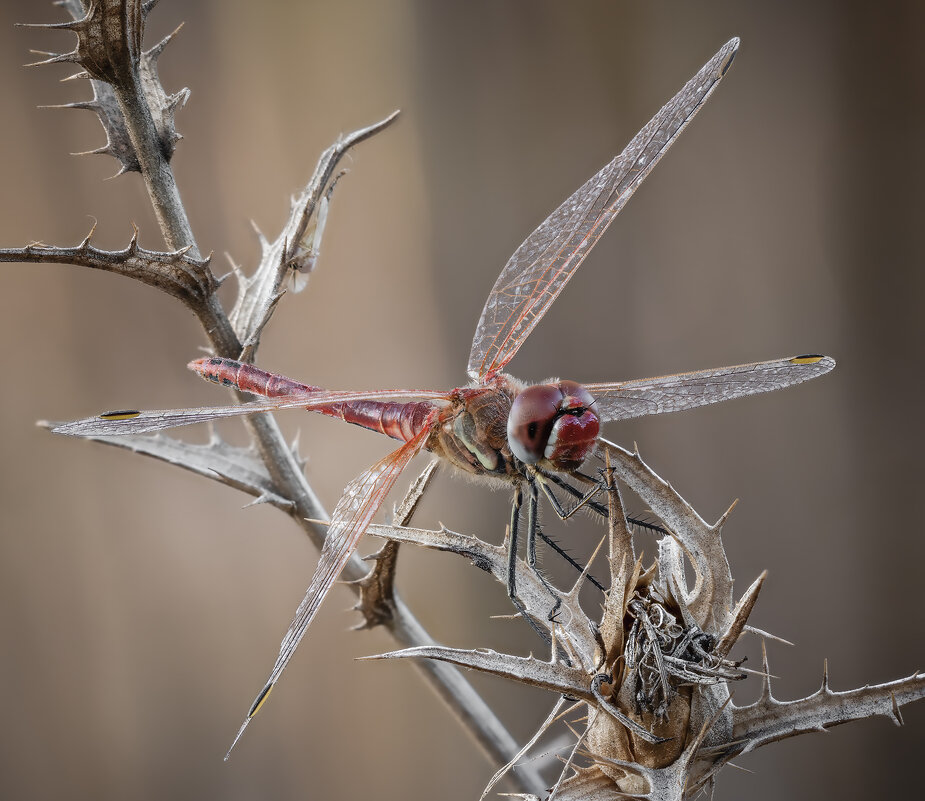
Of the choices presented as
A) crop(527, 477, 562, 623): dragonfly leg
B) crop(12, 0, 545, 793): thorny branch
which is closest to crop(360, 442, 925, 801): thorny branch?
crop(527, 477, 562, 623): dragonfly leg

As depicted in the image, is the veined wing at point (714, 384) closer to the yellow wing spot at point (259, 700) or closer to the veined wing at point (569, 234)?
the veined wing at point (569, 234)

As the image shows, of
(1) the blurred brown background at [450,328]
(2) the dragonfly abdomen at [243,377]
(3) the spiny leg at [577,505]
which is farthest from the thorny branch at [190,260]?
(1) the blurred brown background at [450,328]

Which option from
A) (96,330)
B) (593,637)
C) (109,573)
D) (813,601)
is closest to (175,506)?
(109,573)

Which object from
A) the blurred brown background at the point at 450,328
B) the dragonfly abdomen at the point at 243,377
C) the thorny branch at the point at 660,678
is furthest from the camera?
the blurred brown background at the point at 450,328

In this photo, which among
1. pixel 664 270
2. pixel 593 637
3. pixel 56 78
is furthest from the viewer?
pixel 664 270

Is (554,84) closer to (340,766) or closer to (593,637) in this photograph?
(593,637)

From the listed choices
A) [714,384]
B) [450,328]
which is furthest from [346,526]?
[450,328]

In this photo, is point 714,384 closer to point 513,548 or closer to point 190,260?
point 513,548
